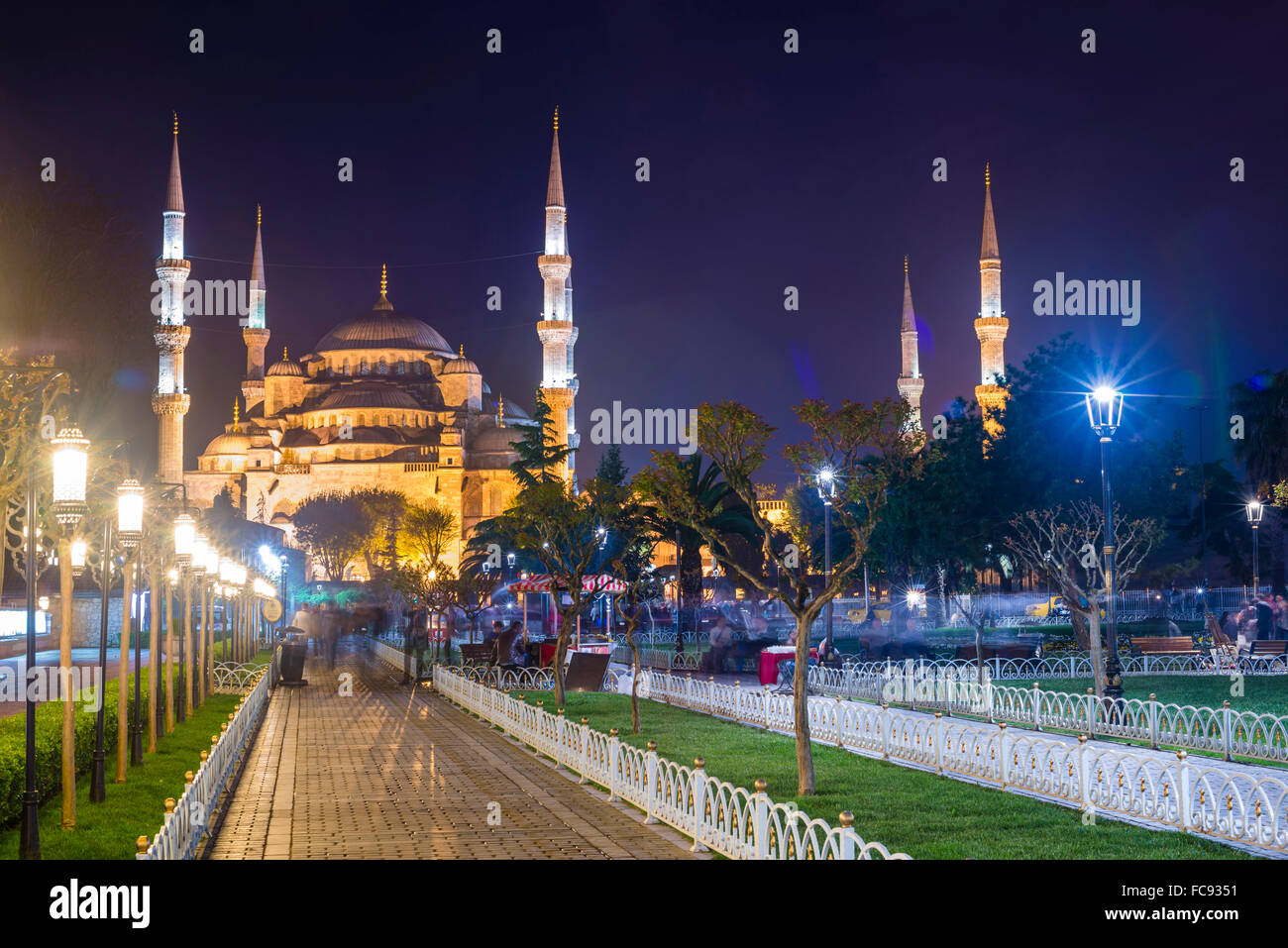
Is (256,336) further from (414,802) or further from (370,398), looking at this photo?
(414,802)

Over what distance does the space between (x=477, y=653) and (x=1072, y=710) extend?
705 inches

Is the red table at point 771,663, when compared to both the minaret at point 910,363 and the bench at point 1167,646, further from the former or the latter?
the minaret at point 910,363

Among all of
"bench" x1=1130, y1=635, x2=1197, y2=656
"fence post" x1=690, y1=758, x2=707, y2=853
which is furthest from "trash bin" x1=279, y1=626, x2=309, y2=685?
"fence post" x1=690, y1=758, x2=707, y2=853

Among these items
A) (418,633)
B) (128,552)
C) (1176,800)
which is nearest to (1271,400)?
(418,633)

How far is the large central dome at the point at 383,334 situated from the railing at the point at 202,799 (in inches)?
3144

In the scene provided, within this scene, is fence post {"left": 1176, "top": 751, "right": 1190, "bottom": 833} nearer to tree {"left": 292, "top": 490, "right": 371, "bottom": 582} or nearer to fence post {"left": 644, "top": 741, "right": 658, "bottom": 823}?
fence post {"left": 644, "top": 741, "right": 658, "bottom": 823}

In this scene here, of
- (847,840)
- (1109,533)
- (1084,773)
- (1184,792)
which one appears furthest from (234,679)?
(847,840)

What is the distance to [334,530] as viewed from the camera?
7531 centimetres

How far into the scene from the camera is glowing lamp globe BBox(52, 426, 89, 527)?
8.33 meters

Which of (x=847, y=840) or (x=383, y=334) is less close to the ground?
(x=383, y=334)

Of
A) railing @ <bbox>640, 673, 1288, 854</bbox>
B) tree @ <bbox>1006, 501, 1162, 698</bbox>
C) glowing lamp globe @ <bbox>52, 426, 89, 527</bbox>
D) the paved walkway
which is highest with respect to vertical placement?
glowing lamp globe @ <bbox>52, 426, 89, 527</bbox>

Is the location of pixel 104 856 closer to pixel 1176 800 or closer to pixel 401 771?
pixel 401 771

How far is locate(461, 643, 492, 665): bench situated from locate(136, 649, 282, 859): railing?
42.2 feet
